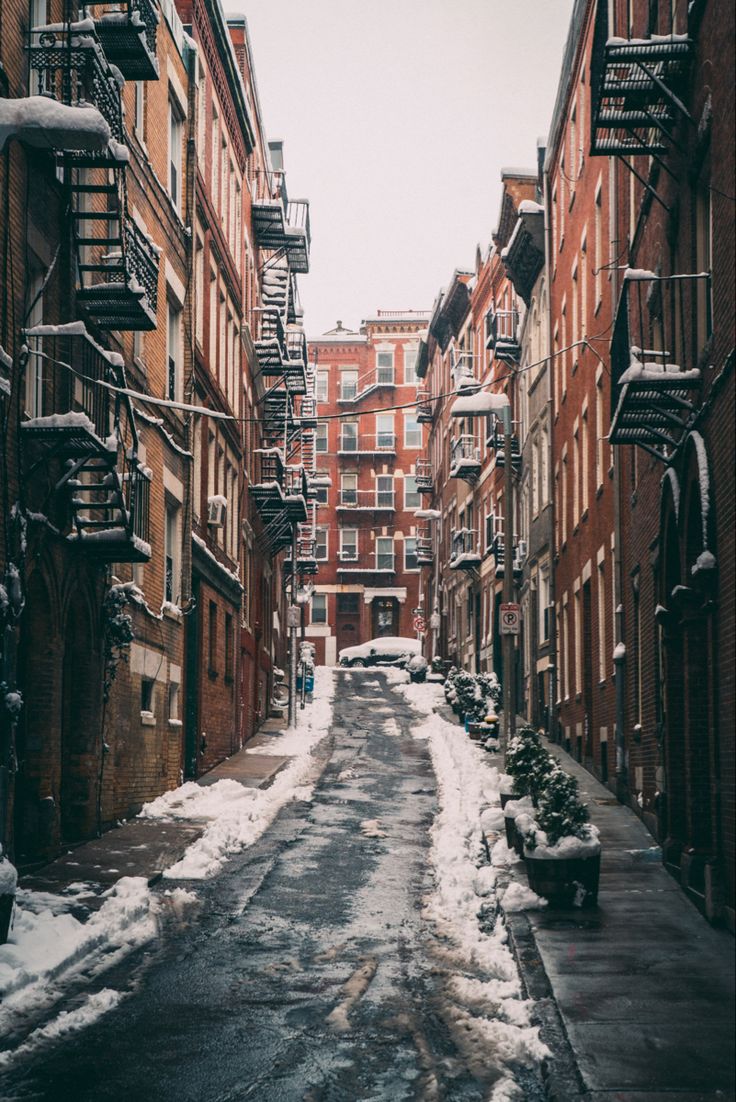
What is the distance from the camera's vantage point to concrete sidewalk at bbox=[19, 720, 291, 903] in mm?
14234

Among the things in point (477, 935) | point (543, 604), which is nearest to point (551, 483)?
point (543, 604)

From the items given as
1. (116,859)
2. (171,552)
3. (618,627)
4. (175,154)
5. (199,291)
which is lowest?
(116,859)

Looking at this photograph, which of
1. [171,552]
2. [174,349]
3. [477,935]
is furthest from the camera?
[174,349]

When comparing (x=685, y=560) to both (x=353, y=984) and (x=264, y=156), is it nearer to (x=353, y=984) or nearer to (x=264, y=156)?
(x=353, y=984)

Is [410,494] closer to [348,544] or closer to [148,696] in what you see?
[348,544]

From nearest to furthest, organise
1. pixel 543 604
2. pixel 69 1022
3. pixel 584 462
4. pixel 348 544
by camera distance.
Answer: pixel 69 1022 < pixel 584 462 < pixel 543 604 < pixel 348 544

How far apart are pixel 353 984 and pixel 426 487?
6202 cm

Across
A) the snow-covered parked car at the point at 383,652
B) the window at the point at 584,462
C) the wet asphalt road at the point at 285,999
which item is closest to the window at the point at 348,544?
the snow-covered parked car at the point at 383,652

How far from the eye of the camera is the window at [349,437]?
267 feet

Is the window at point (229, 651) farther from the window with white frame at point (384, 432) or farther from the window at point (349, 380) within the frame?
the window at point (349, 380)

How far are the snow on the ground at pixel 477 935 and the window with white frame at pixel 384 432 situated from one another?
56.6 metres

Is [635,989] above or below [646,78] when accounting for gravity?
below

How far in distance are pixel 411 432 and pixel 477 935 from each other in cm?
7042

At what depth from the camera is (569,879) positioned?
1289cm
